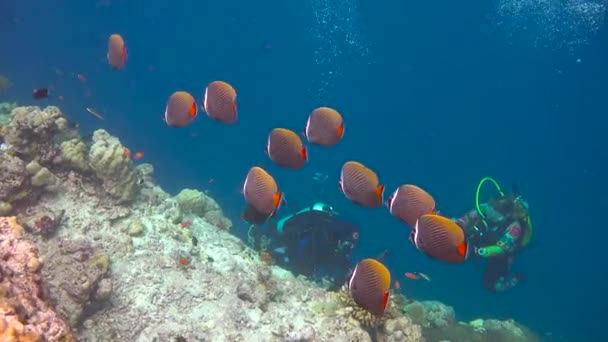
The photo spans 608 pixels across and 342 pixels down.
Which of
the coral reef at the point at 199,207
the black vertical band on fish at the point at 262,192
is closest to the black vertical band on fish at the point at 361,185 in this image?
the black vertical band on fish at the point at 262,192

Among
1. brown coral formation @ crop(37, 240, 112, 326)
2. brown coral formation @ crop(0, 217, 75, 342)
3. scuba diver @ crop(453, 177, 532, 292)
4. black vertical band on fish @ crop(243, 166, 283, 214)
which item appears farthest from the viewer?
scuba diver @ crop(453, 177, 532, 292)

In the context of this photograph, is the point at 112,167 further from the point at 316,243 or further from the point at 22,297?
the point at 316,243

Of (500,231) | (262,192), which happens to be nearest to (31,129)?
(262,192)

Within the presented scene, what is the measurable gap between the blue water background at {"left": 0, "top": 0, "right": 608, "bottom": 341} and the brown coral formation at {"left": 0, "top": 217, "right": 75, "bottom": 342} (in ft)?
78.3

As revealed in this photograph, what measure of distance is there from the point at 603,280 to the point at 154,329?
64141 millimetres

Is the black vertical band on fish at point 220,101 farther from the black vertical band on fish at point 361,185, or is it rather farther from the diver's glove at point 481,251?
the diver's glove at point 481,251

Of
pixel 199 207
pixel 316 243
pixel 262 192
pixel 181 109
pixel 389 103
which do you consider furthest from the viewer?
pixel 389 103

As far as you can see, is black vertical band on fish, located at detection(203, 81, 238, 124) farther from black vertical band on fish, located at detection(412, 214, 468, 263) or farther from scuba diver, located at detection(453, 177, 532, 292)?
scuba diver, located at detection(453, 177, 532, 292)

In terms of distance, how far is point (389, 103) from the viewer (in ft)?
214

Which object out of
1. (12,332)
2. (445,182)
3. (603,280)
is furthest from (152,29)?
(603,280)

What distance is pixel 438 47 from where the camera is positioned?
6066 centimetres

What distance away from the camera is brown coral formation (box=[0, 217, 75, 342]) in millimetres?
3018

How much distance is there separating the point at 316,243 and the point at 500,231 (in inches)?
212

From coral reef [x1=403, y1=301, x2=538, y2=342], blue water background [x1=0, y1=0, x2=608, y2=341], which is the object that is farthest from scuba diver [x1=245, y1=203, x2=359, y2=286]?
blue water background [x1=0, y1=0, x2=608, y2=341]
